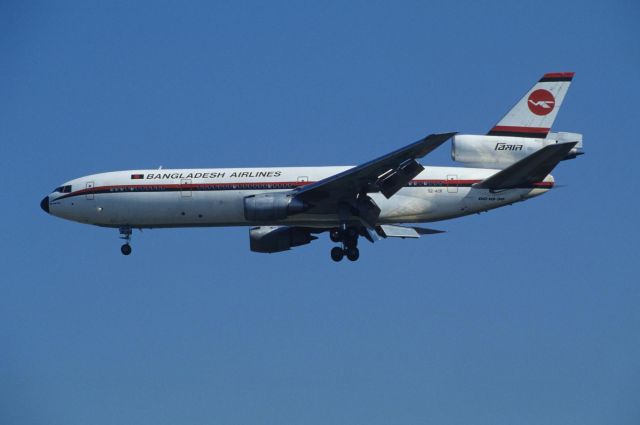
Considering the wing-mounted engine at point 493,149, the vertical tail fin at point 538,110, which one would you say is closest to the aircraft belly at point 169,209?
the wing-mounted engine at point 493,149

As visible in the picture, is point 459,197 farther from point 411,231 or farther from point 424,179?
point 411,231

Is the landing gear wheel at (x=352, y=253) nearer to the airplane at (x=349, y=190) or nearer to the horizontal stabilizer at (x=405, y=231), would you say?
the airplane at (x=349, y=190)

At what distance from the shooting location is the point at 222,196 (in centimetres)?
4584

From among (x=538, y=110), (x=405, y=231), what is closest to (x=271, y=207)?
(x=405, y=231)

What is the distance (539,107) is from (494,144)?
266 centimetres

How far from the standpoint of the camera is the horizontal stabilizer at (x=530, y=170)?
4141cm

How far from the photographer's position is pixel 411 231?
48.5 meters

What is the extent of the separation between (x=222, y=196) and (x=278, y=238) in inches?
165

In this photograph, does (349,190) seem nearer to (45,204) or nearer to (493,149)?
(493,149)

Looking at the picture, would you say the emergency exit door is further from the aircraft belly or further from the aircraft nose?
the aircraft nose

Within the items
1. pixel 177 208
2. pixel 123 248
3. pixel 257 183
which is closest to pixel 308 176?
pixel 257 183

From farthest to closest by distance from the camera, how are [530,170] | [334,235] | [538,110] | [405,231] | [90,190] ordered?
[405,231]
[90,190]
[334,235]
[538,110]
[530,170]

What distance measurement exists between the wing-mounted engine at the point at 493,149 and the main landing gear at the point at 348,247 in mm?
5174

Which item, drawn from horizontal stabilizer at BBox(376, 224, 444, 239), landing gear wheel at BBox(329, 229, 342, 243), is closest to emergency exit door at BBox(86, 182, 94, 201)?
landing gear wheel at BBox(329, 229, 342, 243)
